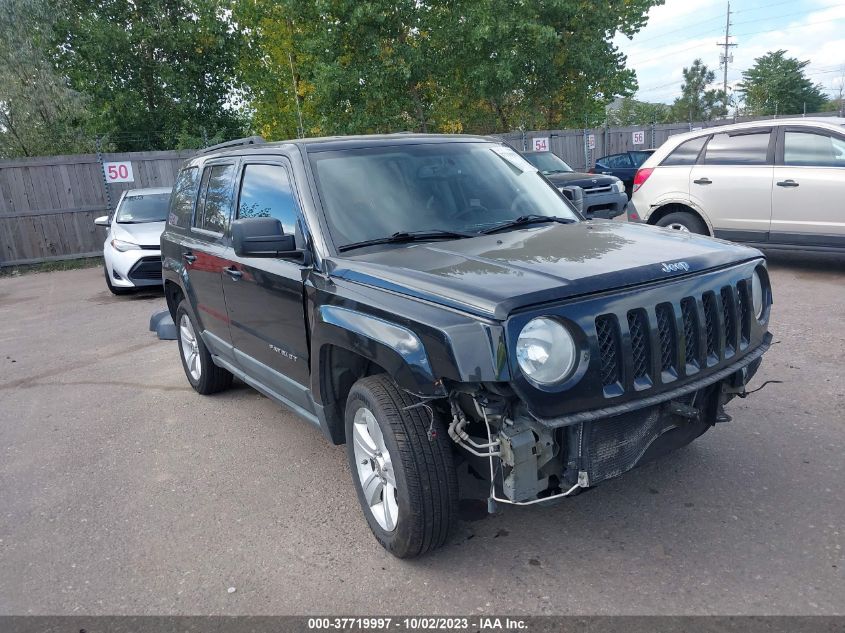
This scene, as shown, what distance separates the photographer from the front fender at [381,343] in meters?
2.76

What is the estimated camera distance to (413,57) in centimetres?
2350

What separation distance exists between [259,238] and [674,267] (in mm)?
1947

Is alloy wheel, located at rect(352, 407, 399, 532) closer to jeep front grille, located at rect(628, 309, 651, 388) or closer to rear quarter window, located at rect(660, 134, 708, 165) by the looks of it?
jeep front grille, located at rect(628, 309, 651, 388)

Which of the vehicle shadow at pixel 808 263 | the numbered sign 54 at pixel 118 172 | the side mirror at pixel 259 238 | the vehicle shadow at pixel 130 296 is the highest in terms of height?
the numbered sign 54 at pixel 118 172

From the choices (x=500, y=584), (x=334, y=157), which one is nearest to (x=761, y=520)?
(x=500, y=584)

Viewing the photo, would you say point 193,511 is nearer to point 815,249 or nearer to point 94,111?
point 815,249

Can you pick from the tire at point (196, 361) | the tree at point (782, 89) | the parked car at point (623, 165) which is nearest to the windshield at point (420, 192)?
the tire at point (196, 361)

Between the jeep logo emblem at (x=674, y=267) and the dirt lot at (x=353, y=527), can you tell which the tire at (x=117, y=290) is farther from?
the jeep logo emblem at (x=674, y=267)

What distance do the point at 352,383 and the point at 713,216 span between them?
691 cm

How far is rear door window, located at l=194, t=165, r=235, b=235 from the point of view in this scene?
468 cm

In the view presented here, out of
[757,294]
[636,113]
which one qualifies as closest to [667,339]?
[757,294]

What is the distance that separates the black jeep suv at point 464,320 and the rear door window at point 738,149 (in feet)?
17.4

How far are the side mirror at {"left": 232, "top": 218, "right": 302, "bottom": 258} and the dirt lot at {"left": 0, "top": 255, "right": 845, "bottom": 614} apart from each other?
4.75 feet

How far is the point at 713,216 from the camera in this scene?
8.95 m
